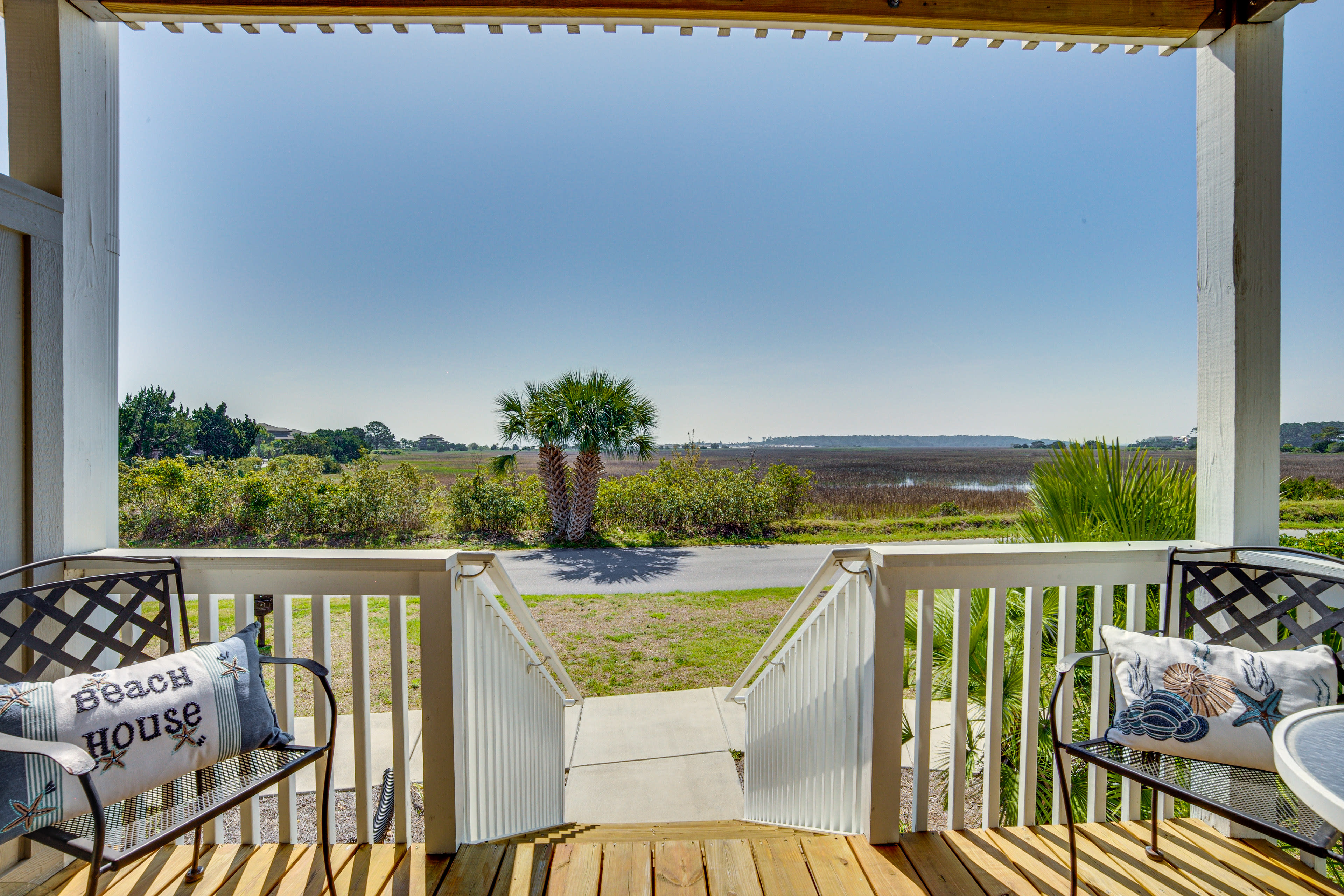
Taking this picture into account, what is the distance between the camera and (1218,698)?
3.59ft

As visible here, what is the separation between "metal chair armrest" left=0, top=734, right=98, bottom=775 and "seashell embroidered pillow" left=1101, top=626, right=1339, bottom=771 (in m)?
1.86

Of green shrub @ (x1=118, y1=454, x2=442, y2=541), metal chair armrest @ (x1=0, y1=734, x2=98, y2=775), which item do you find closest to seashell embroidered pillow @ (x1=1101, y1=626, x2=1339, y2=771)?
metal chair armrest @ (x1=0, y1=734, x2=98, y2=775)

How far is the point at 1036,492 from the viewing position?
7.59 ft

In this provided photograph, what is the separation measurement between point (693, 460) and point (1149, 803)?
7.20m

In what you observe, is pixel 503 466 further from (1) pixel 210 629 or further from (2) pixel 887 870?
(2) pixel 887 870

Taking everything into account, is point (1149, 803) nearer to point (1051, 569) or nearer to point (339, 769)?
point (1051, 569)

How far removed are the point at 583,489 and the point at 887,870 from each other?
682cm

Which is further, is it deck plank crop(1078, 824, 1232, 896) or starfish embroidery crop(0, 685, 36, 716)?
deck plank crop(1078, 824, 1232, 896)

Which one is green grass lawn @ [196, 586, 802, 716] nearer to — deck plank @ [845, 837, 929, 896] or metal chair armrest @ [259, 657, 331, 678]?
metal chair armrest @ [259, 657, 331, 678]

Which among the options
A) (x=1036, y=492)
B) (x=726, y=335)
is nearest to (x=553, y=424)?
(x=726, y=335)

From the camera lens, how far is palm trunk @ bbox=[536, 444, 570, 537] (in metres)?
7.74

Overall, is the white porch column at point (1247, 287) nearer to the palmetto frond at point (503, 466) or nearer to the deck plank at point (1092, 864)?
the deck plank at point (1092, 864)

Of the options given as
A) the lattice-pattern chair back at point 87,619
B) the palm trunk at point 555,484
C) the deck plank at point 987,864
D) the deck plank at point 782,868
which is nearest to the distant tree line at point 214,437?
the palm trunk at point 555,484

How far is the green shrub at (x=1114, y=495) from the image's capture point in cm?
199
